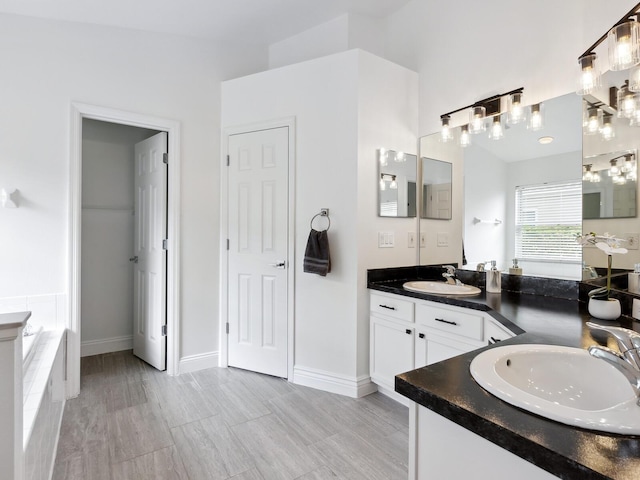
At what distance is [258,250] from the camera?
9.68 ft

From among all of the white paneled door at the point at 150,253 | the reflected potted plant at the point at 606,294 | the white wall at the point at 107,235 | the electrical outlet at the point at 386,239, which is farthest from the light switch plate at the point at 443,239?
the white wall at the point at 107,235

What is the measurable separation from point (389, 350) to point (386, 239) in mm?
803

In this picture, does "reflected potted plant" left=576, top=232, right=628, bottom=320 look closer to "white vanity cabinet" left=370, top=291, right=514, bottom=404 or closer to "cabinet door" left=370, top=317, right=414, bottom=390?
Answer: "white vanity cabinet" left=370, top=291, right=514, bottom=404

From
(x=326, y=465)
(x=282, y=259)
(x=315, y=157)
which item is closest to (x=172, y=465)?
(x=326, y=465)

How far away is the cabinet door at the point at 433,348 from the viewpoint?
2.01m

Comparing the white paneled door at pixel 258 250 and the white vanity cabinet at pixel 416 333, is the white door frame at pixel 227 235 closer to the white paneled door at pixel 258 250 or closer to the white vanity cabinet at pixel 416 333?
the white paneled door at pixel 258 250

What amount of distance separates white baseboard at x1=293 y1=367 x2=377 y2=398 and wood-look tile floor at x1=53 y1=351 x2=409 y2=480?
52 millimetres

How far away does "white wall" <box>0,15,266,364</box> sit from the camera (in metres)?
2.41

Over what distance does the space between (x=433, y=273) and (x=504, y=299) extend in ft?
2.53

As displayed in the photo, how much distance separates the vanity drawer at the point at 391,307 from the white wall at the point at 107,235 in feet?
8.35

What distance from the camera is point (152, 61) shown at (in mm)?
2875

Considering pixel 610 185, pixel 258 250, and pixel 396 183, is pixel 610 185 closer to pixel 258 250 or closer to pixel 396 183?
pixel 396 183

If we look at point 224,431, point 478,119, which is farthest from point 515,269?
point 224,431

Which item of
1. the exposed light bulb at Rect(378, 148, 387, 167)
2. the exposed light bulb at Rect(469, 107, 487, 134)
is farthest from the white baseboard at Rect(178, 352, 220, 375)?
the exposed light bulb at Rect(469, 107, 487, 134)
